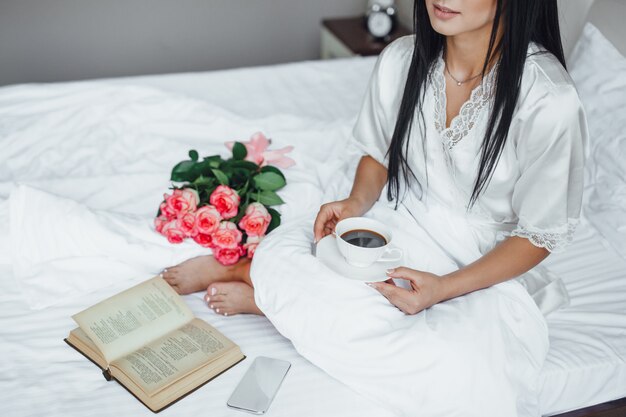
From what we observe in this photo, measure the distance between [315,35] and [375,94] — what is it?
1.94 meters

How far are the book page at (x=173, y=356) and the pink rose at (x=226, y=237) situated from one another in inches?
7.9

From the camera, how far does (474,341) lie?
1.16 m

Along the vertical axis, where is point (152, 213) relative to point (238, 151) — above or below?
below

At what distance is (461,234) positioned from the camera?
1.39 metres

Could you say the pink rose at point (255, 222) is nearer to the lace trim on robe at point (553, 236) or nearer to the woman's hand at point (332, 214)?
the woman's hand at point (332, 214)

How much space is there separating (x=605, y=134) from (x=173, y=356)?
3.90 feet

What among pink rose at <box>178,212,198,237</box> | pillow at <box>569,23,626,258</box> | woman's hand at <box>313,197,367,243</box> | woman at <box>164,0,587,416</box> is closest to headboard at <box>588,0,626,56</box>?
pillow at <box>569,23,626,258</box>

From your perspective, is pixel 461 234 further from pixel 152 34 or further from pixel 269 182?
pixel 152 34

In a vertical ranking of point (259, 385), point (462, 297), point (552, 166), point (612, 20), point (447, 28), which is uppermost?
point (447, 28)

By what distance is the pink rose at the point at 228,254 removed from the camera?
147 cm

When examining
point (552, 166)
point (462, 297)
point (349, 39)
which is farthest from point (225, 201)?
point (349, 39)

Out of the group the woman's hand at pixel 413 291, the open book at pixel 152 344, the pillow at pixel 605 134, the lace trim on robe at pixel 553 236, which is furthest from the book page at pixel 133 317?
the pillow at pixel 605 134

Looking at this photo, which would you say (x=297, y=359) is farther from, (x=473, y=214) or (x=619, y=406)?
(x=619, y=406)

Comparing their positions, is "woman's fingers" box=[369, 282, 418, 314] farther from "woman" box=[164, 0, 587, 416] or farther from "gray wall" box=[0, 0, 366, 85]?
"gray wall" box=[0, 0, 366, 85]
